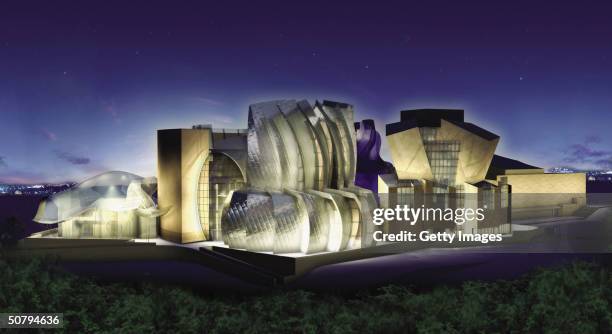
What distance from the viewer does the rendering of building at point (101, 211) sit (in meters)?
A: 26.8

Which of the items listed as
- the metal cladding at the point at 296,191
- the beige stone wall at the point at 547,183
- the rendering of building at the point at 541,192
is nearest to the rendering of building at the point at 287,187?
the metal cladding at the point at 296,191

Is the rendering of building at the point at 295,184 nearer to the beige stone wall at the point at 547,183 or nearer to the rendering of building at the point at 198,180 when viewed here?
the rendering of building at the point at 198,180

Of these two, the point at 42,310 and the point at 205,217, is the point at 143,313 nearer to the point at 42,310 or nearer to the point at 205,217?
the point at 42,310

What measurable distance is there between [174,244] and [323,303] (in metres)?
9.99

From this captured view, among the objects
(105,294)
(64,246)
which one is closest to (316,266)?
(105,294)

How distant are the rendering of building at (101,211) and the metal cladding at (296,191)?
241 inches

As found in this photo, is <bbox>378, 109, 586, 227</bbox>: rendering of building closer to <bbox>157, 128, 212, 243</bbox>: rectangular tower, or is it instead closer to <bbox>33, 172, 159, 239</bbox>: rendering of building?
<bbox>157, 128, 212, 243</bbox>: rectangular tower

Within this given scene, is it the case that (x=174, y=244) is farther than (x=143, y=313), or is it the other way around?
(x=174, y=244)

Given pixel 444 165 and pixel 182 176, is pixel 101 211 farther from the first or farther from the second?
pixel 444 165

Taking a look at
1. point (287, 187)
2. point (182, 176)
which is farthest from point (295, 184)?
point (182, 176)

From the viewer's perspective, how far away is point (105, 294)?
62.3 feet

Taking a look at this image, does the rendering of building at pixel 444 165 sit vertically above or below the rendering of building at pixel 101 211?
above

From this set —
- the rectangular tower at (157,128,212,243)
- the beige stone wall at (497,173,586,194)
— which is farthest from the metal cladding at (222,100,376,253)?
the beige stone wall at (497,173,586,194)

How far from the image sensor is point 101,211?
88.0ft
